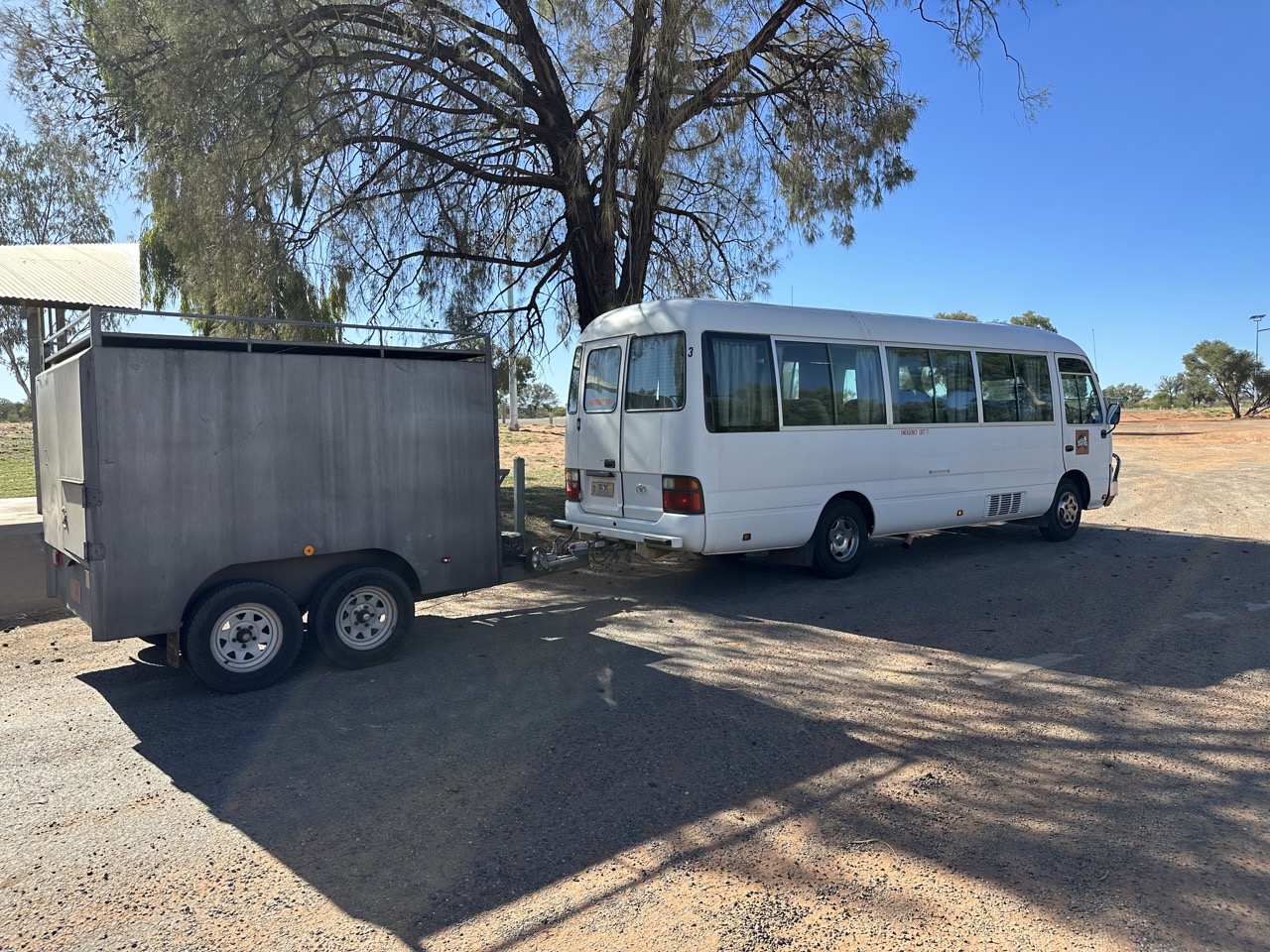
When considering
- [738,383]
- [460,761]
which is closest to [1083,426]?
[738,383]

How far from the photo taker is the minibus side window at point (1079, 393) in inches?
477

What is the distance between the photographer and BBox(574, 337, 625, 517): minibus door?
354 inches

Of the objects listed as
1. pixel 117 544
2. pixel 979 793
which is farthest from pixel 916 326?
pixel 117 544

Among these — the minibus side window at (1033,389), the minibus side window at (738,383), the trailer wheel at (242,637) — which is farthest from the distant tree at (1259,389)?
the trailer wheel at (242,637)

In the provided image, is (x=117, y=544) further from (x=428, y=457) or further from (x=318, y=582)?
(x=428, y=457)

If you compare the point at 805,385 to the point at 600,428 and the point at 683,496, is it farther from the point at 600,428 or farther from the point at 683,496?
the point at 600,428

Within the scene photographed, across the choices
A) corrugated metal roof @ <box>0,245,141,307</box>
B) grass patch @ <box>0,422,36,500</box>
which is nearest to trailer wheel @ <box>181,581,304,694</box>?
corrugated metal roof @ <box>0,245,141,307</box>

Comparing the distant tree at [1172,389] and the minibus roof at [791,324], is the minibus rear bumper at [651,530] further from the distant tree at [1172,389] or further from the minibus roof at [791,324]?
the distant tree at [1172,389]

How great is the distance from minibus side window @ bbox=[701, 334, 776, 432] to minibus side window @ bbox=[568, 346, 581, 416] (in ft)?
6.34

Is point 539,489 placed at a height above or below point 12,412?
below

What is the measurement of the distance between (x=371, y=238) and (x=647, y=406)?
234 inches

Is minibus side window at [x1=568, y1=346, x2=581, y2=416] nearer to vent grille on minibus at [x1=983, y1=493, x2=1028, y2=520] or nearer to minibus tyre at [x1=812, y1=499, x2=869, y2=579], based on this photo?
minibus tyre at [x1=812, y1=499, x2=869, y2=579]

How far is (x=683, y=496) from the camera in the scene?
820 cm

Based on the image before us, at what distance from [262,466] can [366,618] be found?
1369mm
